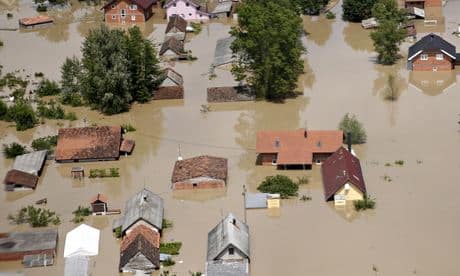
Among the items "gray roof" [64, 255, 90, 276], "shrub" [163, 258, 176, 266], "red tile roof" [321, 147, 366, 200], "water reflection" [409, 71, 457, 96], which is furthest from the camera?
"water reflection" [409, 71, 457, 96]

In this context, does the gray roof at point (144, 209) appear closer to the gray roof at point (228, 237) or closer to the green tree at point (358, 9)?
the gray roof at point (228, 237)

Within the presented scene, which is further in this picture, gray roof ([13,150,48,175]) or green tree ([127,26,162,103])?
green tree ([127,26,162,103])

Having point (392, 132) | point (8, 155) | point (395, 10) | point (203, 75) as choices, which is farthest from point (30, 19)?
point (392, 132)

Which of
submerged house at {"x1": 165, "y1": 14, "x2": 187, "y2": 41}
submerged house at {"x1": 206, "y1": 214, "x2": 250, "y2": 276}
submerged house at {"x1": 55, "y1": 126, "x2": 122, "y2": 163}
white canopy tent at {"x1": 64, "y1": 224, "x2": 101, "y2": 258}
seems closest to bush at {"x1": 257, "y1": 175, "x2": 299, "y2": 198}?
submerged house at {"x1": 206, "y1": 214, "x2": 250, "y2": 276}

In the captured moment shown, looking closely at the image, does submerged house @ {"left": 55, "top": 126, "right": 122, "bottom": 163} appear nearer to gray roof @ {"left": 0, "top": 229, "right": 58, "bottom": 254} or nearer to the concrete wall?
gray roof @ {"left": 0, "top": 229, "right": 58, "bottom": 254}

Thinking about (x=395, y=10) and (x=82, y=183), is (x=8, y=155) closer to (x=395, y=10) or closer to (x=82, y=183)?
(x=82, y=183)

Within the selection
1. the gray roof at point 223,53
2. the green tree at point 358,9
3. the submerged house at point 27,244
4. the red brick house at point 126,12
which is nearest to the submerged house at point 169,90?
the gray roof at point 223,53

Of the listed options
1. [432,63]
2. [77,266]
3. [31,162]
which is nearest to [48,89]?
[31,162]
